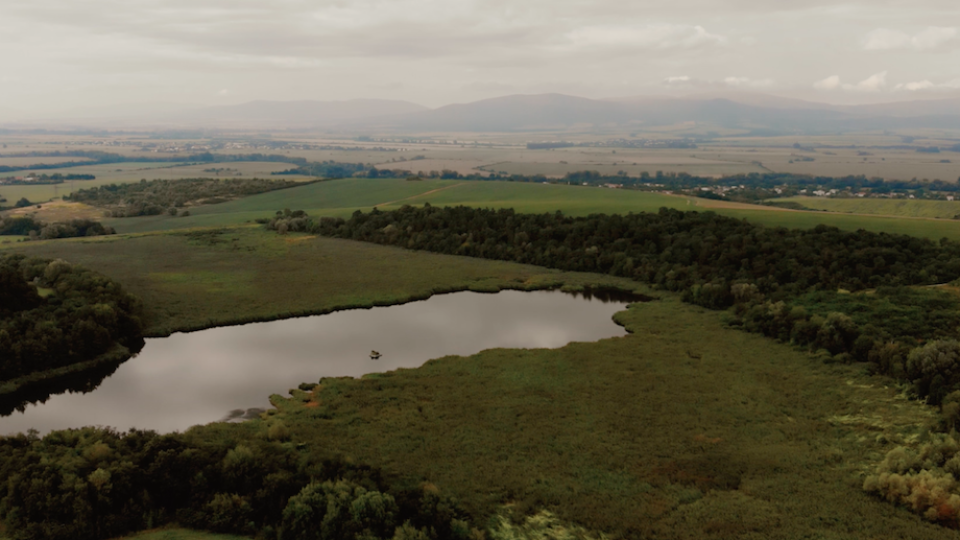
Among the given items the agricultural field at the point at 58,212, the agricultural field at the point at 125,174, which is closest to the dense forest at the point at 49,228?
the agricultural field at the point at 58,212

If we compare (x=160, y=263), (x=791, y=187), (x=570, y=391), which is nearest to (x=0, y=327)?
(x=160, y=263)

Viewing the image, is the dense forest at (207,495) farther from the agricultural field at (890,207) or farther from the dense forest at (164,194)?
the agricultural field at (890,207)

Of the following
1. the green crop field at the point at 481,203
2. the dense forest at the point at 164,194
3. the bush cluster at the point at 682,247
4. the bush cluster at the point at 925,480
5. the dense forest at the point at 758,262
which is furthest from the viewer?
the dense forest at the point at 164,194

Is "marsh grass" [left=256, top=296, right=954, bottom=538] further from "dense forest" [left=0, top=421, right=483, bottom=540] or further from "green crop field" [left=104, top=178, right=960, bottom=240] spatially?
"green crop field" [left=104, top=178, right=960, bottom=240]

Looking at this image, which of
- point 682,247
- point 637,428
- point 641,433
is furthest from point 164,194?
point 641,433

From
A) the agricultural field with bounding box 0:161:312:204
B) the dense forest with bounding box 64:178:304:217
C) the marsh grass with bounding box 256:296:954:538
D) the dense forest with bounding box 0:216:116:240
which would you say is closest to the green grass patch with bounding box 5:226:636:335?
the dense forest with bounding box 0:216:116:240

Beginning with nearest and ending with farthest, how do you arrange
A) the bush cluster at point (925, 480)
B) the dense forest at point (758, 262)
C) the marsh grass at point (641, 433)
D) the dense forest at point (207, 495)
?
the dense forest at point (207, 495), the bush cluster at point (925, 480), the marsh grass at point (641, 433), the dense forest at point (758, 262)
